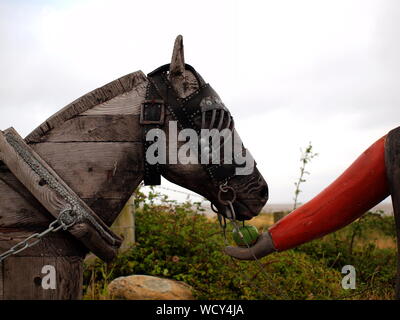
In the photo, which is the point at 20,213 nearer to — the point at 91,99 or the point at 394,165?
the point at 91,99

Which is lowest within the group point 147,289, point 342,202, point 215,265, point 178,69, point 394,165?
point 147,289

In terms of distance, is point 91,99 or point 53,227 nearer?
point 53,227

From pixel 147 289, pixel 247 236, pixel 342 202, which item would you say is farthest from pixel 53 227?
pixel 147 289

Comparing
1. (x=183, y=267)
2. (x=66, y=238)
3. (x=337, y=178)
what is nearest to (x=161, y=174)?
(x=66, y=238)

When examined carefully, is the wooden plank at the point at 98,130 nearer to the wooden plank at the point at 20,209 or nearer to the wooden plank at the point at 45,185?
the wooden plank at the point at 45,185

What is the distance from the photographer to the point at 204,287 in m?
4.85

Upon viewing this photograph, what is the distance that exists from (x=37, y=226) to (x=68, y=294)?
13.4 inches

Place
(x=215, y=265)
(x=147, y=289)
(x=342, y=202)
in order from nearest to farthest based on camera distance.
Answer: (x=342, y=202) < (x=147, y=289) < (x=215, y=265)

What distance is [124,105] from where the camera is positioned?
1.96 m

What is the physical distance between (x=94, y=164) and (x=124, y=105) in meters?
0.32

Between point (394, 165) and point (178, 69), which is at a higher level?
point (178, 69)

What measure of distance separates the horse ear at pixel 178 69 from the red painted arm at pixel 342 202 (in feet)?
2.63

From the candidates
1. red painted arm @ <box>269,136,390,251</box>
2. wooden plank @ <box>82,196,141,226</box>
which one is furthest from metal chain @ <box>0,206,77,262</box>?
red painted arm @ <box>269,136,390,251</box>

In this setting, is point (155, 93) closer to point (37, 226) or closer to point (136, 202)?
point (37, 226)
